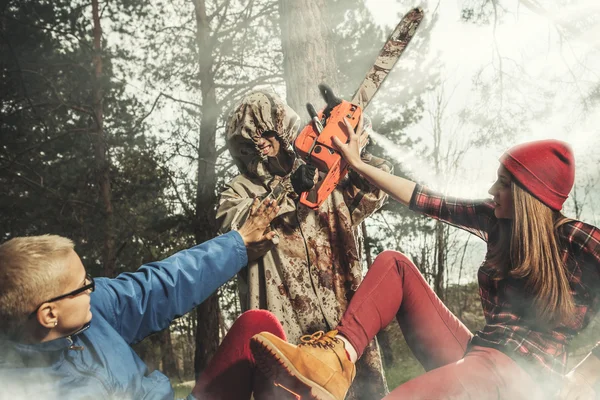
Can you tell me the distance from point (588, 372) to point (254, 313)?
1.13 metres

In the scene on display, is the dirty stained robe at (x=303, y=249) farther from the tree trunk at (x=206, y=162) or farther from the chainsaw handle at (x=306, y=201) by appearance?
the tree trunk at (x=206, y=162)

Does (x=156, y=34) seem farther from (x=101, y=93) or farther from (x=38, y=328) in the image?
(x=38, y=328)

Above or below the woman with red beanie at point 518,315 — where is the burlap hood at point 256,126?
above

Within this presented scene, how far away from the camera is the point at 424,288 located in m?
1.96

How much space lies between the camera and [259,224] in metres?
1.97

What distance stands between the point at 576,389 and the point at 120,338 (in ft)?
4.72

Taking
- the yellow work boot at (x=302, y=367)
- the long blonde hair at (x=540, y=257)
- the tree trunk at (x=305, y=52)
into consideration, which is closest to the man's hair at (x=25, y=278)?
the yellow work boot at (x=302, y=367)

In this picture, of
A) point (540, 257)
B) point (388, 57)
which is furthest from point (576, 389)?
point (388, 57)

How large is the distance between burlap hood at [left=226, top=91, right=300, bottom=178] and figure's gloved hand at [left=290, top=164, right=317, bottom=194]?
1.05 feet

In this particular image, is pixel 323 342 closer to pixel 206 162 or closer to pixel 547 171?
pixel 547 171

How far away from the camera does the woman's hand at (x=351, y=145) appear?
2.10 meters

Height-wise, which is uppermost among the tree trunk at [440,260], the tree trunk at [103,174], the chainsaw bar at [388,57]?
the chainsaw bar at [388,57]

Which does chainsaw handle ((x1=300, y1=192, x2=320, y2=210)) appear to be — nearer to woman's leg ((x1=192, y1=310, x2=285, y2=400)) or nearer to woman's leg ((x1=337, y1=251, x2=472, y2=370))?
woman's leg ((x1=337, y1=251, x2=472, y2=370))

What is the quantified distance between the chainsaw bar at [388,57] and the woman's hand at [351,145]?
0.17 m
